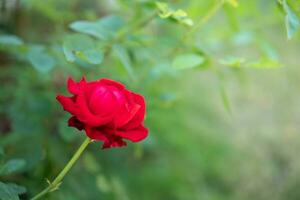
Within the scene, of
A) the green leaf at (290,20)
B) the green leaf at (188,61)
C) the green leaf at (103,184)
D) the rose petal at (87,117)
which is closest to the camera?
the rose petal at (87,117)

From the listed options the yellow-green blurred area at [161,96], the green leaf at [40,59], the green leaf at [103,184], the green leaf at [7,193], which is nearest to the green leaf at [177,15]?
the yellow-green blurred area at [161,96]

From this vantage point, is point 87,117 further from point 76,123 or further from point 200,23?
point 200,23

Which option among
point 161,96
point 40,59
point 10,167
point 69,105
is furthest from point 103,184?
point 69,105

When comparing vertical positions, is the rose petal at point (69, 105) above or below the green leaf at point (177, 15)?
below

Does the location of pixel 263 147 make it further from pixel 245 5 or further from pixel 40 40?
pixel 40 40

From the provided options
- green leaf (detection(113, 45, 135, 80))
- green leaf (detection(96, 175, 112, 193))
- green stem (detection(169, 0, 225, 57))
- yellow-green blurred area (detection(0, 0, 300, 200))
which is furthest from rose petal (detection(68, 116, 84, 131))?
green leaf (detection(96, 175, 112, 193))

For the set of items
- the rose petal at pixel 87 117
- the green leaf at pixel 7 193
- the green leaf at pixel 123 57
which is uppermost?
the rose petal at pixel 87 117

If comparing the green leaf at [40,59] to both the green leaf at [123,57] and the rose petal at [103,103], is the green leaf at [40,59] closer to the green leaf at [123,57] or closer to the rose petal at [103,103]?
the green leaf at [123,57]

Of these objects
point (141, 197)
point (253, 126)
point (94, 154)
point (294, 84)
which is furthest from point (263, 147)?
point (94, 154)

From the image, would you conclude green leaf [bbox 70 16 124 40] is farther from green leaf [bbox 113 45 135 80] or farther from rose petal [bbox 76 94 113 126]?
rose petal [bbox 76 94 113 126]
